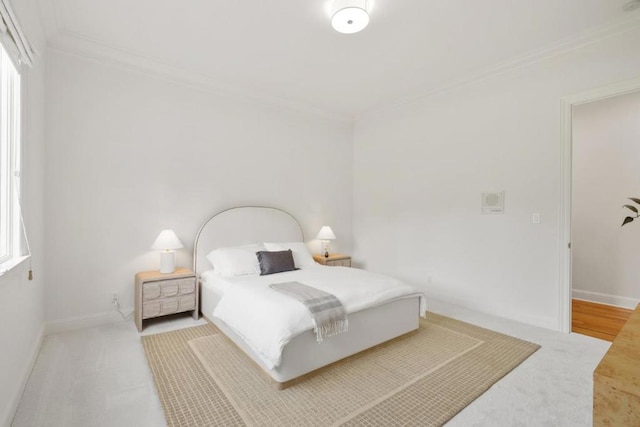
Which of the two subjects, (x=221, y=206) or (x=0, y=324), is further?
(x=221, y=206)

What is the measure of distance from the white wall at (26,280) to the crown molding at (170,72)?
31 centimetres

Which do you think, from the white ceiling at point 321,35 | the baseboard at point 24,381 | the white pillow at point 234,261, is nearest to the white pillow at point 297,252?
the white pillow at point 234,261

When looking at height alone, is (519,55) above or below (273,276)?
above

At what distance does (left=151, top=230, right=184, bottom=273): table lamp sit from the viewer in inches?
129

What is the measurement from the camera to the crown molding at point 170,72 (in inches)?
119

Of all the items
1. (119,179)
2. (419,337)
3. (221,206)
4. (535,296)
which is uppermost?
(119,179)

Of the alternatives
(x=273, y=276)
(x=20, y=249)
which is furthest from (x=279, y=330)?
(x=20, y=249)

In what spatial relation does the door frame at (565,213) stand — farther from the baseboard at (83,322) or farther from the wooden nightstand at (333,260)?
the baseboard at (83,322)

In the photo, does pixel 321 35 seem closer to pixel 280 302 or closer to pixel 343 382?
pixel 280 302

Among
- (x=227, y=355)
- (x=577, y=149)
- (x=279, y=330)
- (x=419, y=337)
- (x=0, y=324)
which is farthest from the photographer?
(x=577, y=149)

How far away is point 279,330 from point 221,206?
2.36 meters

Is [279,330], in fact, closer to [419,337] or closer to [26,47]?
[419,337]

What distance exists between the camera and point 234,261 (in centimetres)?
347

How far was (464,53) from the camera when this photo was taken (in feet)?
10.7
